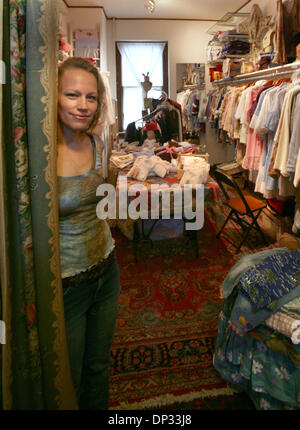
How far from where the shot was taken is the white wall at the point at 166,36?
570 cm

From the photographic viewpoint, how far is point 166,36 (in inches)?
225

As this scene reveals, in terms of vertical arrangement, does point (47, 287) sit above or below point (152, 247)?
above

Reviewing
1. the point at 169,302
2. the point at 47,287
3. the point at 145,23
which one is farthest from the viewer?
the point at 145,23

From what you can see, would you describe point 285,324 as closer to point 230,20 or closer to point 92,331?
point 92,331

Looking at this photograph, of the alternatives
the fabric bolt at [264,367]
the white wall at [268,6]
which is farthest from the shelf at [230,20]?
the fabric bolt at [264,367]

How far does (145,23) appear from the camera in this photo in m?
5.69

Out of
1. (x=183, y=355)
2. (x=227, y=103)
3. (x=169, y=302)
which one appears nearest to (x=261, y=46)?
(x=227, y=103)

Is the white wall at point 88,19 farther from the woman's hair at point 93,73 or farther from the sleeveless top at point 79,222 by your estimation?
A: the sleeveless top at point 79,222

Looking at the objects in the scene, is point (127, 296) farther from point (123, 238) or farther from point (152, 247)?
point (123, 238)

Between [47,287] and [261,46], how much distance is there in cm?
418

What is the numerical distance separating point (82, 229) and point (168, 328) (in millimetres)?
1480

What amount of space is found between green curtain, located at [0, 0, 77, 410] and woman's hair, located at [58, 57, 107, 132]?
13cm

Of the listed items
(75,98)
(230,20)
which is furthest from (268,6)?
(75,98)

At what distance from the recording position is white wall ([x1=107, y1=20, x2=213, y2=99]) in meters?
5.70
